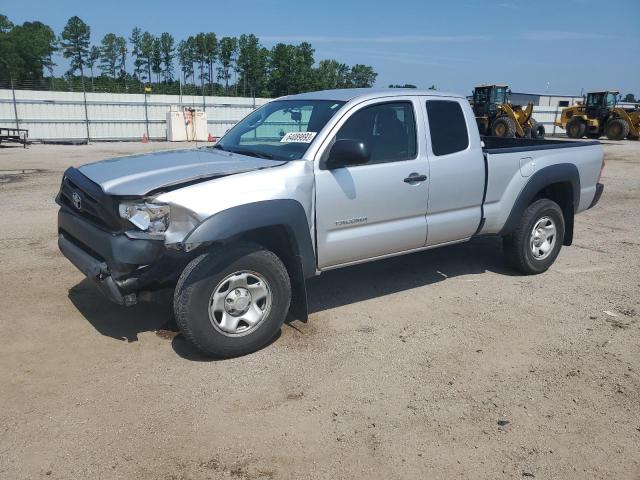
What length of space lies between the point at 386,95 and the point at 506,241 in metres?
2.20

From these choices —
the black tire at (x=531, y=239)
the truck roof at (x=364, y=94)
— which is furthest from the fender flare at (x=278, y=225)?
the black tire at (x=531, y=239)

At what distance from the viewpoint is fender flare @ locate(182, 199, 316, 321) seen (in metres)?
3.52

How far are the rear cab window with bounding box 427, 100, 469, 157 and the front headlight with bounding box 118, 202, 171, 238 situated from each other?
2475 mm

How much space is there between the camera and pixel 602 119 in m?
29.7

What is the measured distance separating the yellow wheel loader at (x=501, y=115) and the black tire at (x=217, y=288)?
23.6 metres

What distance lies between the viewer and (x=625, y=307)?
502cm

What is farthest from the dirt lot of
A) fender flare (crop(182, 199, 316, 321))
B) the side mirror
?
the side mirror

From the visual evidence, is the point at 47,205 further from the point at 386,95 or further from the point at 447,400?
the point at 447,400

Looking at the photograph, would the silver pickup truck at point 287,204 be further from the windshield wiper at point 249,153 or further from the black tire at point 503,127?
the black tire at point 503,127

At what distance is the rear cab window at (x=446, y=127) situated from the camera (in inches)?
192

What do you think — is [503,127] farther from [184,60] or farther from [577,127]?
[184,60]

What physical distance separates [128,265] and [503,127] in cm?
2508

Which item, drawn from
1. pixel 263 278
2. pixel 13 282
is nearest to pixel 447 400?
pixel 263 278

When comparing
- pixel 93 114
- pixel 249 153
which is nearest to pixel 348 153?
pixel 249 153
